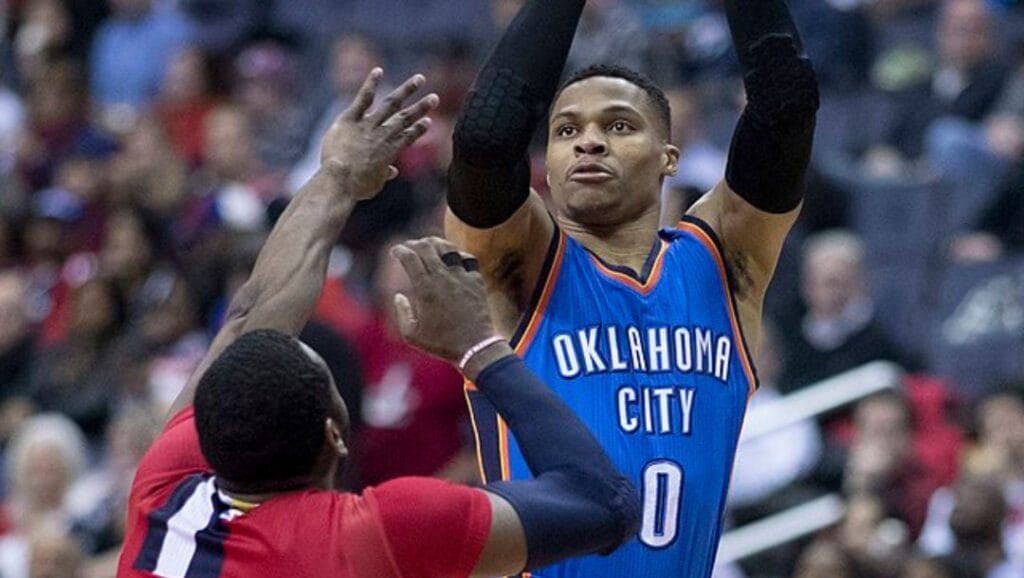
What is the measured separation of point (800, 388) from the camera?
418 inches

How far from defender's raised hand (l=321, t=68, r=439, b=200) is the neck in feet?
2.18

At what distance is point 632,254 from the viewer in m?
5.82

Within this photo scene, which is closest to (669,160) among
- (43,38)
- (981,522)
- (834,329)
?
(981,522)

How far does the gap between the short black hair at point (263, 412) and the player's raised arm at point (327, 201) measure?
0.70 metres

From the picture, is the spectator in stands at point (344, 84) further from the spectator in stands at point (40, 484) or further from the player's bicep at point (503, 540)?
the player's bicep at point (503, 540)

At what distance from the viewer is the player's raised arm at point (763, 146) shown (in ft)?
18.4

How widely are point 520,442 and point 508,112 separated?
3.55ft

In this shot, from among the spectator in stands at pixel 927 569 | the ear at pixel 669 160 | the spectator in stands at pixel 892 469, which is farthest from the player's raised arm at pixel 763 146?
the spectator in stands at pixel 892 469

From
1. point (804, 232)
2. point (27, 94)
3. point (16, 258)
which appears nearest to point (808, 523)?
point (804, 232)

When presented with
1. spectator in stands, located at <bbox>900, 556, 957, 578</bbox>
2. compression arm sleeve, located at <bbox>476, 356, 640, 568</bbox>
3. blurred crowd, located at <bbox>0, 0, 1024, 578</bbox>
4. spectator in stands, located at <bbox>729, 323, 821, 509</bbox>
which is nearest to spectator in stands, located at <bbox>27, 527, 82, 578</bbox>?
blurred crowd, located at <bbox>0, 0, 1024, 578</bbox>

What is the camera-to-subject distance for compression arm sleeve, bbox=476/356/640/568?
447 centimetres

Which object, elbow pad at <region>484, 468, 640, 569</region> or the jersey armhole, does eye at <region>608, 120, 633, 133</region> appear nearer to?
the jersey armhole

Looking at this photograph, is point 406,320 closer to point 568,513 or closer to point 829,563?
point 568,513

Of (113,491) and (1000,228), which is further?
(1000,228)
